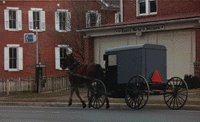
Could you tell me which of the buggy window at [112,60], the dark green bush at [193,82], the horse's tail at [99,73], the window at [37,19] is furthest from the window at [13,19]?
the buggy window at [112,60]

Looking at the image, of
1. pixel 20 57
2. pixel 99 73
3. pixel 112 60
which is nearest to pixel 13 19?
pixel 20 57

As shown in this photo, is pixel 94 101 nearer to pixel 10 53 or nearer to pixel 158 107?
pixel 158 107

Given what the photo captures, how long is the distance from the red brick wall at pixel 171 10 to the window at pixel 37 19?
38.6ft

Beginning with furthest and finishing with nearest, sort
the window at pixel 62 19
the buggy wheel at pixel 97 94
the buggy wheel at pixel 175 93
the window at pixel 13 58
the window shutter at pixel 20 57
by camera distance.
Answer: the window at pixel 62 19 → the window shutter at pixel 20 57 → the window at pixel 13 58 → the buggy wheel at pixel 97 94 → the buggy wheel at pixel 175 93

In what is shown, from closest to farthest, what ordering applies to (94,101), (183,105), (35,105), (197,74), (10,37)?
(183,105), (94,101), (35,105), (197,74), (10,37)

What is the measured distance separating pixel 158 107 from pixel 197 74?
8838 mm

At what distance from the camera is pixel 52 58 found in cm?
4828

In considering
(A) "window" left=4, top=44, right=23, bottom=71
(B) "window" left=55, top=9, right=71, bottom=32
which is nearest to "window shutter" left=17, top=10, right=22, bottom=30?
(A) "window" left=4, top=44, right=23, bottom=71

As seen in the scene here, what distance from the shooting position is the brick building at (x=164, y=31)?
30062mm

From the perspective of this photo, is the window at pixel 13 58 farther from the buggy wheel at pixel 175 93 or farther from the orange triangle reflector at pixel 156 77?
the buggy wheel at pixel 175 93

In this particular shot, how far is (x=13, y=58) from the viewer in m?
45.9

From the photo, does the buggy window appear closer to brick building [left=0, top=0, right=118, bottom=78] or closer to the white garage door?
the white garage door

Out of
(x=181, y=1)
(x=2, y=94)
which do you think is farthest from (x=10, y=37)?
(x=181, y=1)

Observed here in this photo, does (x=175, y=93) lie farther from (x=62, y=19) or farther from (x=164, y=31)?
(x=62, y=19)
